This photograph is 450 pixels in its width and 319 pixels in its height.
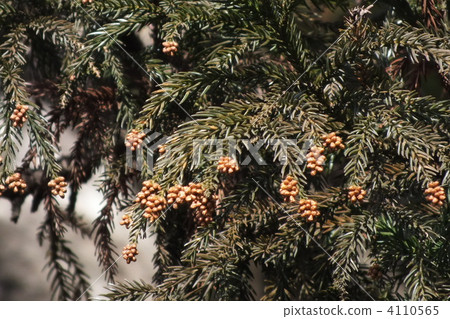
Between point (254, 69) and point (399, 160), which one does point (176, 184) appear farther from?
point (399, 160)

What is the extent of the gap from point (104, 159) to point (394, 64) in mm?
636

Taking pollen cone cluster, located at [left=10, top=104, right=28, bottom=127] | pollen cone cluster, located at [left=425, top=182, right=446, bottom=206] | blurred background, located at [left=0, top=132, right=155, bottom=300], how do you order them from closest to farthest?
pollen cone cluster, located at [left=425, top=182, right=446, bottom=206] → pollen cone cluster, located at [left=10, top=104, right=28, bottom=127] → blurred background, located at [left=0, top=132, right=155, bottom=300]

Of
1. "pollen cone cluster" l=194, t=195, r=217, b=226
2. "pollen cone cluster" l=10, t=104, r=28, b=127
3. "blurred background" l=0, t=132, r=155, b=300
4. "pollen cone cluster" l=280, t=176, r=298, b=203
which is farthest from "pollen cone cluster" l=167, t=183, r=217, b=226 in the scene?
"blurred background" l=0, t=132, r=155, b=300

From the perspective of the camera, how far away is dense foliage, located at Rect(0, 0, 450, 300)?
0.73 metres

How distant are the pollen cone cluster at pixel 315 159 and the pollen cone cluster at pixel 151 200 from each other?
0.21 metres

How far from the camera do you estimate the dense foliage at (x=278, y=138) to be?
73cm

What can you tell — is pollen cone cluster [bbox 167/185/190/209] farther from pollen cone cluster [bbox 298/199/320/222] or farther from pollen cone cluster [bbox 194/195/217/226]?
pollen cone cluster [bbox 298/199/320/222]

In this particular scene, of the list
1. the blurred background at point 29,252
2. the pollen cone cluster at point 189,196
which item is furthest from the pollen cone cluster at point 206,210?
the blurred background at point 29,252

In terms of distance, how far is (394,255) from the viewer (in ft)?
2.63

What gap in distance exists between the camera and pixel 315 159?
0.68 m

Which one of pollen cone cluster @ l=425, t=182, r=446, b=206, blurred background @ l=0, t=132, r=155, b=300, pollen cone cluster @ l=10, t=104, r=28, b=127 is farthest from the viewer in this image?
blurred background @ l=0, t=132, r=155, b=300

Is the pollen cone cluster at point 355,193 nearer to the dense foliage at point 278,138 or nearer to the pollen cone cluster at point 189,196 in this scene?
the dense foliage at point 278,138

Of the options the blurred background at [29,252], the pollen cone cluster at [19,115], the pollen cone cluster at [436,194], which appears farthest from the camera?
the blurred background at [29,252]

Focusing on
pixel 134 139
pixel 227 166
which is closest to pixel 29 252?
pixel 134 139
